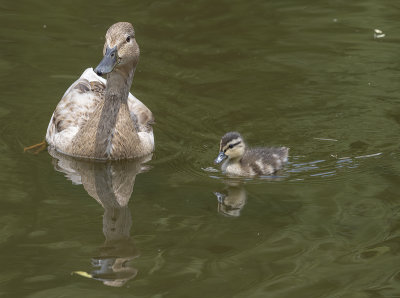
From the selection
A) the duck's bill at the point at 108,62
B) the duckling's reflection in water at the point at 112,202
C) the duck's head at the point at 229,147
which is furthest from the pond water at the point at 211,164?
the duck's bill at the point at 108,62

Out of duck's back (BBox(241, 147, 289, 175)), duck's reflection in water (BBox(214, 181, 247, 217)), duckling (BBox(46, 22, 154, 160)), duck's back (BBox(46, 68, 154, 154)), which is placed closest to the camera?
duck's reflection in water (BBox(214, 181, 247, 217))

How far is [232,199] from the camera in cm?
823

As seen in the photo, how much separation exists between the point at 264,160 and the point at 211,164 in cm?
60

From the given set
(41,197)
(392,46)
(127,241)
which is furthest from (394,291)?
(392,46)

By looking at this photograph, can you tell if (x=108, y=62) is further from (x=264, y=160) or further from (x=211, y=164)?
(x=264, y=160)

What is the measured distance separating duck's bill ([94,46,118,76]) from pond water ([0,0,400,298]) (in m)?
1.05

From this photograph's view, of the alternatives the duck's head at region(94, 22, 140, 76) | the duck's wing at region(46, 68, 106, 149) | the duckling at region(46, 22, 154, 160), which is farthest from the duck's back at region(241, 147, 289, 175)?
the duck's wing at region(46, 68, 106, 149)

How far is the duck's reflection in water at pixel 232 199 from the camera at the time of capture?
26.0 ft

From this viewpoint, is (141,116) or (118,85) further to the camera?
(141,116)

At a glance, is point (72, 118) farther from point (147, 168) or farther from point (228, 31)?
point (228, 31)

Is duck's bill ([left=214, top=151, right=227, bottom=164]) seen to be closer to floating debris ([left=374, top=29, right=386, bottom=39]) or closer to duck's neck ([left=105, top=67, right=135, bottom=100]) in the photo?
duck's neck ([left=105, top=67, right=135, bottom=100])

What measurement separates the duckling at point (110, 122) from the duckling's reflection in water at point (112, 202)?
12 cm

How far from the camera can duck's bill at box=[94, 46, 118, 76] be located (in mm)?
8695

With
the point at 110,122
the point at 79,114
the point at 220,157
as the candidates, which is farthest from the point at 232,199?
the point at 79,114
